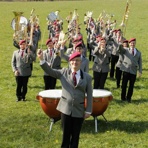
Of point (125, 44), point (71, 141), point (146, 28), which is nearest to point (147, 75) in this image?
point (125, 44)

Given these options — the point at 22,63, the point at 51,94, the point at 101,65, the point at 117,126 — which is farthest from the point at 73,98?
the point at 101,65

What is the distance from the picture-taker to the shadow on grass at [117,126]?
905cm

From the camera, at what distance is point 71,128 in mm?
7043

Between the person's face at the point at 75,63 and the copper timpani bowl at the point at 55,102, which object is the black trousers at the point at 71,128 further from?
the copper timpani bowl at the point at 55,102

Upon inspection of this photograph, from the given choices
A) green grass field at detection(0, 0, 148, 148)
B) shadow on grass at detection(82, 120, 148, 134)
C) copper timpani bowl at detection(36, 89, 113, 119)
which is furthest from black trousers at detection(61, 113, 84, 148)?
shadow on grass at detection(82, 120, 148, 134)

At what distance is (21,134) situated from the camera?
8.81 metres

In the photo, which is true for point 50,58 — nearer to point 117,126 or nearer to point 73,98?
point 117,126

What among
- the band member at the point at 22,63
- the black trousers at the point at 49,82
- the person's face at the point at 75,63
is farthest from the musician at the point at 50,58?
the person's face at the point at 75,63

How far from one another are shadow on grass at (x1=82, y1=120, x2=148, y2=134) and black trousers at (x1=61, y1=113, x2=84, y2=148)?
192 centimetres

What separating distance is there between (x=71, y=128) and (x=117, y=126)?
2633 millimetres

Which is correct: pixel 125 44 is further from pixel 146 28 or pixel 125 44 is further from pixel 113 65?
pixel 146 28

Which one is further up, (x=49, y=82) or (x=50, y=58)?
(x=50, y=58)

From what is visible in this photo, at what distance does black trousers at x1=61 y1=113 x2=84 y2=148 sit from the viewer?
273 inches

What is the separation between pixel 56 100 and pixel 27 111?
8.00 feet
